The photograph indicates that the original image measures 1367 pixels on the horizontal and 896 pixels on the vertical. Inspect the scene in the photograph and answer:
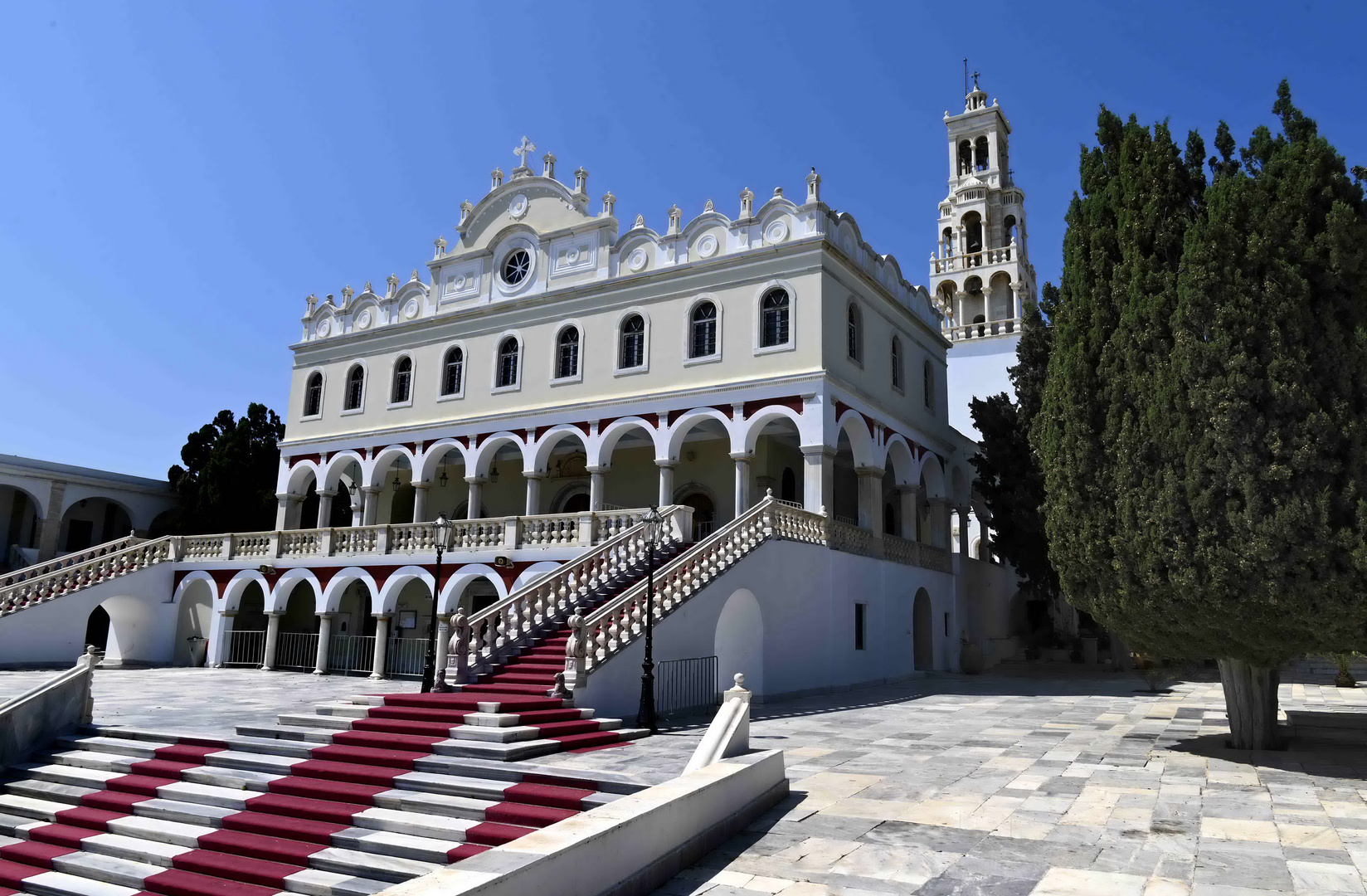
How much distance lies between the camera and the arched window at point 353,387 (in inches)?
1169

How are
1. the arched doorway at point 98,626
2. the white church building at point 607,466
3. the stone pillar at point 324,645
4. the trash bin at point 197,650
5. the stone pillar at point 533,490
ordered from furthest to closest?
1. the arched doorway at point 98,626
2. the trash bin at point 197,650
3. the stone pillar at point 324,645
4. the stone pillar at point 533,490
5. the white church building at point 607,466

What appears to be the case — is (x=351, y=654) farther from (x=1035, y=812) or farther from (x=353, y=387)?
(x=1035, y=812)

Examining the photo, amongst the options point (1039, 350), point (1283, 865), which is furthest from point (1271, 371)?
point (1039, 350)

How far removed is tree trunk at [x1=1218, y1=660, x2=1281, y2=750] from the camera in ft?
39.3

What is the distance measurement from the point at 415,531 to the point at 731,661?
10.1 meters

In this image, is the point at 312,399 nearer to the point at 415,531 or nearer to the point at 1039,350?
the point at 415,531

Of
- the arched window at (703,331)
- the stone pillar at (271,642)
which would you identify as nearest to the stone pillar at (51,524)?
the stone pillar at (271,642)

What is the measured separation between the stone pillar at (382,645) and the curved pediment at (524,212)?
1115 centimetres

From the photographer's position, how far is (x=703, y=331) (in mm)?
23656

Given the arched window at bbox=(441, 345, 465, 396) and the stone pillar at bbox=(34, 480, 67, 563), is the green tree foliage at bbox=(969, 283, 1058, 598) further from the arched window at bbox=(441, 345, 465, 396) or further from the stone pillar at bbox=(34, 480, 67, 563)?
the stone pillar at bbox=(34, 480, 67, 563)

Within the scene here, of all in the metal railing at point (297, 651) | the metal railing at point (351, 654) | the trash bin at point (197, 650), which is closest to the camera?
the metal railing at point (351, 654)

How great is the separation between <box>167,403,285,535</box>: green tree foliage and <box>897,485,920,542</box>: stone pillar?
2351cm

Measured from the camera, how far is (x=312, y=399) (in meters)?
30.7

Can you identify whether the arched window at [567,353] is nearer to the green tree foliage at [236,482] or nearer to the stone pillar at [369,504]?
the stone pillar at [369,504]
